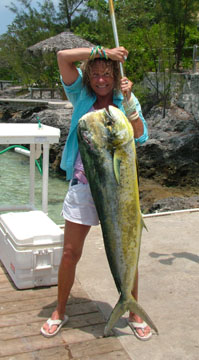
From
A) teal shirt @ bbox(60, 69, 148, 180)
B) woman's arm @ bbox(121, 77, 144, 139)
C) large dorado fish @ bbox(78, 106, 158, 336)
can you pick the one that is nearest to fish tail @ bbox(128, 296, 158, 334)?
large dorado fish @ bbox(78, 106, 158, 336)

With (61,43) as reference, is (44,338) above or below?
below

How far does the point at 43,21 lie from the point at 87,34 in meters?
10.6


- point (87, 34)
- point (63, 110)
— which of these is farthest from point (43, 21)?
point (63, 110)

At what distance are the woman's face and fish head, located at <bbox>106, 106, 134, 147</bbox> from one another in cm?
28

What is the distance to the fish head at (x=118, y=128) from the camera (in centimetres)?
249

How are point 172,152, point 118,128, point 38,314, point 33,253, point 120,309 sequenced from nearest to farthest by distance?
point 118,128 → point 120,309 → point 38,314 → point 33,253 → point 172,152

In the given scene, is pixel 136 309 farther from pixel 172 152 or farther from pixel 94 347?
pixel 172 152

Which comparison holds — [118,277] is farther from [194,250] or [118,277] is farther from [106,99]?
[194,250]

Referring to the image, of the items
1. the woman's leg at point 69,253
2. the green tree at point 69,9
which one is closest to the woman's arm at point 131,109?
the woman's leg at point 69,253

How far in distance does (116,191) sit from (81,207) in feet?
0.97

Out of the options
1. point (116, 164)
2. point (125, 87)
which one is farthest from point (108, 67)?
point (116, 164)

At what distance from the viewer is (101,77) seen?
8.91 feet

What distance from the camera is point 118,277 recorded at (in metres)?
2.60

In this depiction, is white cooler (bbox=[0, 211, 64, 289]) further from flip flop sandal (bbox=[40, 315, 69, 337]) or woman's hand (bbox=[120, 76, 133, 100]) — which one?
woman's hand (bbox=[120, 76, 133, 100])
